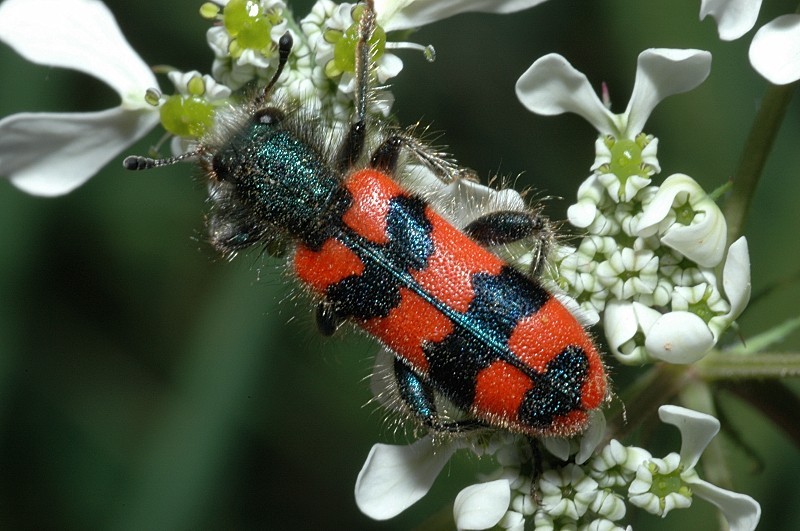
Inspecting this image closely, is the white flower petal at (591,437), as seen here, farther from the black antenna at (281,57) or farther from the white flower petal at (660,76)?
the black antenna at (281,57)

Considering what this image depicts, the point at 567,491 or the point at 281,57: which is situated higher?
the point at 281,57

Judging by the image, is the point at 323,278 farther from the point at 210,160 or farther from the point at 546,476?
the point at 546,476

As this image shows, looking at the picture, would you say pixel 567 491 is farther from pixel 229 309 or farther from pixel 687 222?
pixel 229 309

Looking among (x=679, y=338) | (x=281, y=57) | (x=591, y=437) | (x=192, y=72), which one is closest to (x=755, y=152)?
(x=679, y=338)

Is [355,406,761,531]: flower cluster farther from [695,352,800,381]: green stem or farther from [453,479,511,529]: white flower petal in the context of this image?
[695,352,800,381]: green stem

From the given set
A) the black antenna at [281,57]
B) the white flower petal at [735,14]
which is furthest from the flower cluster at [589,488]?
the black antenna at [281,57]

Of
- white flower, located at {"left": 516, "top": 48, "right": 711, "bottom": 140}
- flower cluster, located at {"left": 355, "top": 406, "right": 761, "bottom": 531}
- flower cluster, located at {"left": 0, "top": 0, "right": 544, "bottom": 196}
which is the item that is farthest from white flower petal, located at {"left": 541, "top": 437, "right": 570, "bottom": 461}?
flower cluster, located at {"left": 0, "top": 0, "right": 544, "bottom": 196}

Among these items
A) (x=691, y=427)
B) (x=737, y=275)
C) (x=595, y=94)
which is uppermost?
(x=595, y=94)
